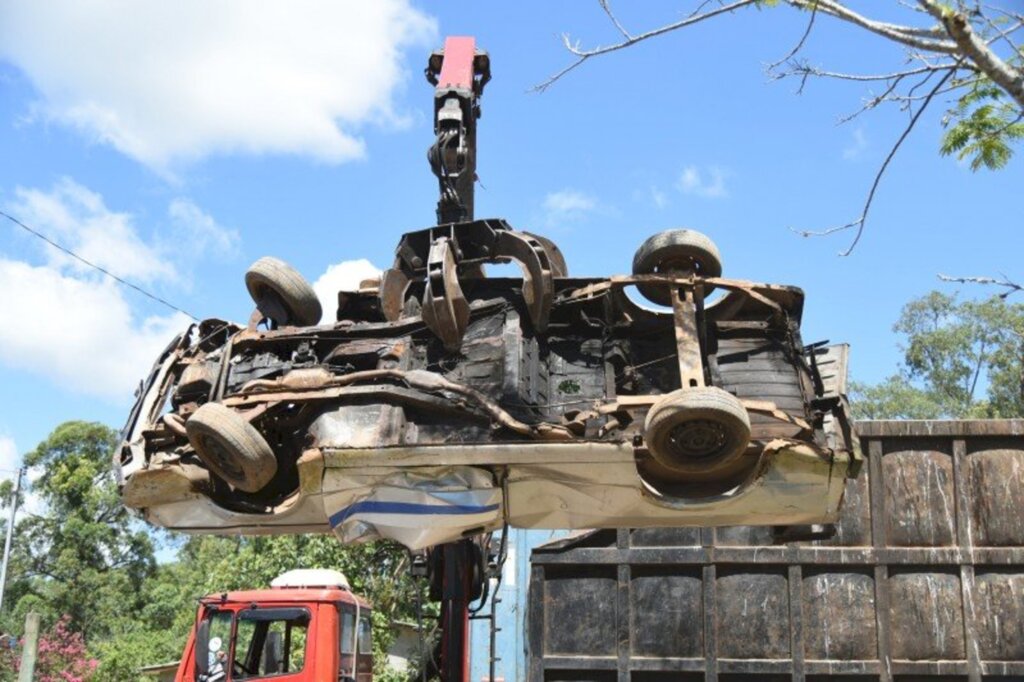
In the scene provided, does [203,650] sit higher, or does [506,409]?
[506,409]

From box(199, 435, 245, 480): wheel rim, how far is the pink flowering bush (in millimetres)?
14278

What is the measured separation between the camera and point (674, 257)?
4762 millimetres

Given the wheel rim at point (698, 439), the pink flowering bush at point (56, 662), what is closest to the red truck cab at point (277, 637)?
the wheel rim at point (698, 439)

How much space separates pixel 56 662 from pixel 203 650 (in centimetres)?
1474

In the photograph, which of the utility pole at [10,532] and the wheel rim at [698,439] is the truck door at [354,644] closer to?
the wheel rim at [698,439]

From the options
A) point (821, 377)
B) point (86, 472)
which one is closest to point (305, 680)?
point (821, 377)

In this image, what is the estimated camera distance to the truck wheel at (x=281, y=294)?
5.26 metres

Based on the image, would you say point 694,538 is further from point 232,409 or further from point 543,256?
point 232,409

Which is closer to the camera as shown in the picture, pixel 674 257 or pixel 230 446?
pixel 230 446

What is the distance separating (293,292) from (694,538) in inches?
124

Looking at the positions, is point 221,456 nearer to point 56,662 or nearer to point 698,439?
point 698,439

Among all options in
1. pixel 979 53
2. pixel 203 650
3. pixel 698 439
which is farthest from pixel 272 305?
pixel 979 53

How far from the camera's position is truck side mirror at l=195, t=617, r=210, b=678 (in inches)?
220

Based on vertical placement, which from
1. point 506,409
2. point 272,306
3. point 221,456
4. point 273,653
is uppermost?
point 272,306
